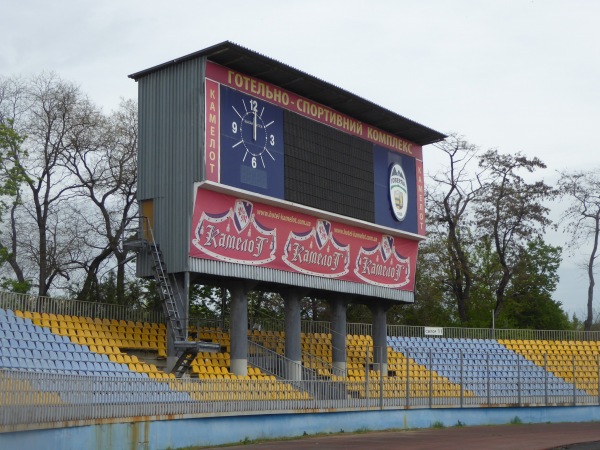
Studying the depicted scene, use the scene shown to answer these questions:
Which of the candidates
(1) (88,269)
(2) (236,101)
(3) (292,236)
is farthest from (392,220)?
(1) (88,269)

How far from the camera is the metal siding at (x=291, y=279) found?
26.1 metres

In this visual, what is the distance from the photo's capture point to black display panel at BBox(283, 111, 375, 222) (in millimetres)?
28516

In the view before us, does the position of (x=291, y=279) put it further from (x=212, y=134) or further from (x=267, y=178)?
(x=212, y=134)

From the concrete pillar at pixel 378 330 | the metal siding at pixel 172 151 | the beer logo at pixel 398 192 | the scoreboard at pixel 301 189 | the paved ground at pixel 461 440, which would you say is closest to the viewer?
the paved ground at pixel 461 440

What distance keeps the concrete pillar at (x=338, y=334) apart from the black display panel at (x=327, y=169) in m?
3.36

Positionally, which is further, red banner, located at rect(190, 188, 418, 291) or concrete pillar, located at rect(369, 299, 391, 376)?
concrete pillar, located at rect(369, 299, 391, 376)

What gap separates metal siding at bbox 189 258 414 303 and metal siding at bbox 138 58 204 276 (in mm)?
784

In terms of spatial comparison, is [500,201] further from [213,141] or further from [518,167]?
[213,141]

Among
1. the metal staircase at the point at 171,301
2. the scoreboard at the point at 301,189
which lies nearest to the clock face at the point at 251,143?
the scoreboard at the point at 301,189

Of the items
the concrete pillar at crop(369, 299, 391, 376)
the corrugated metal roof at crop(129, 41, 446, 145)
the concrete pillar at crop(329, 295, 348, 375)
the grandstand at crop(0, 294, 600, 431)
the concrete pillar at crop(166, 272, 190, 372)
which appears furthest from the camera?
the concrete pillar at crop(369, 299, 391, 376)

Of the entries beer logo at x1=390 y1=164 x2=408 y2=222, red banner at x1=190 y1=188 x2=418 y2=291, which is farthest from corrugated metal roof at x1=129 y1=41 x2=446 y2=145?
red banner at x1=190 y1=188 x2=418 y2=291

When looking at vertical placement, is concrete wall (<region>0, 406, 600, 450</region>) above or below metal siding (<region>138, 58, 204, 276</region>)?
below

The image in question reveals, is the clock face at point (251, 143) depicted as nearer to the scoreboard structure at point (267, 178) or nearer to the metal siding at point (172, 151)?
the scoreboard structure at point (267, 178)

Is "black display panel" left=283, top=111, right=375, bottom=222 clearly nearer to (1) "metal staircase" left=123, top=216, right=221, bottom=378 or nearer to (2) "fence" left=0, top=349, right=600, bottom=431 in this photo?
(1) "metal staircase" left=123, top=216, right=221, bottom=378
